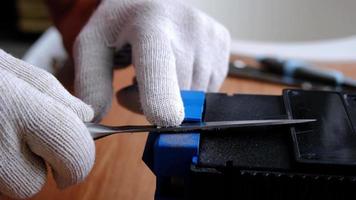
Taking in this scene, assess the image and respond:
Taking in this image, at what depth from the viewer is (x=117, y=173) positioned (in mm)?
477

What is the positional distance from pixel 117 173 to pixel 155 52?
146 mm

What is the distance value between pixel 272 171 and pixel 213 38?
0.79 ft

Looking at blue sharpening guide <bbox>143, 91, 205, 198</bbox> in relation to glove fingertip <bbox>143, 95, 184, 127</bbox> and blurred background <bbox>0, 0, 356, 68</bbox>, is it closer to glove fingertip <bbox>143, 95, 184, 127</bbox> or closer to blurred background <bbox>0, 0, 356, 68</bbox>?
glove fingertip <bbox>143, 95, 184, 127</bbox>

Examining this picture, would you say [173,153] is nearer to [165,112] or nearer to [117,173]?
[165,112]

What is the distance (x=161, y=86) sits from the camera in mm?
377

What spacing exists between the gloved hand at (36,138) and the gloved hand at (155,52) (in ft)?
0.21

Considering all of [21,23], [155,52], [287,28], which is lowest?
[155,52]

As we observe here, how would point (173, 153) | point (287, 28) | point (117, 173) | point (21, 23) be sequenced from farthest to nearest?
point (21, 23) → point (287, 28) → point (117, 173) → point (173, 153)

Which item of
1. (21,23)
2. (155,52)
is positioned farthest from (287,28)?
(21,23)

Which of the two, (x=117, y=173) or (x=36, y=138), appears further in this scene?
(x=117, y=173)

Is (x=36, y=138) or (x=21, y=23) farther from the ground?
(x=21, y=23)

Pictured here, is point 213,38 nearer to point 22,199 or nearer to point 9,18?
point 22,199

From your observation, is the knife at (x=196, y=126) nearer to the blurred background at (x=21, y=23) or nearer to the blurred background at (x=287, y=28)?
the blurred background at (x=287, y=28)

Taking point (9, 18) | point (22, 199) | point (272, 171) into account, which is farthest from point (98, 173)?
point (9, 18)
